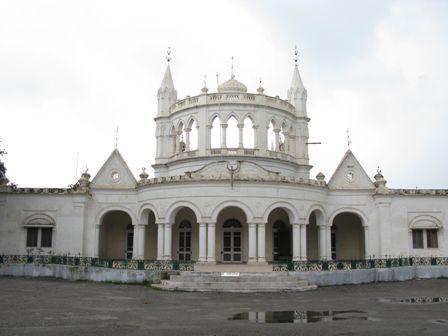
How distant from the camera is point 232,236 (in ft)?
116

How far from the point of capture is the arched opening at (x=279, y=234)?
3584cm

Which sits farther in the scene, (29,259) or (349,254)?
(349,254)

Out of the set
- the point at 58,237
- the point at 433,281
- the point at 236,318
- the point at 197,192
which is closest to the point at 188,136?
the point at 197,192

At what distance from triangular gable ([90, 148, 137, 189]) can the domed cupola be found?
31.7ft

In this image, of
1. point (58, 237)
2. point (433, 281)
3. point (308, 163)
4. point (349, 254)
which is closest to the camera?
point (433, 281)

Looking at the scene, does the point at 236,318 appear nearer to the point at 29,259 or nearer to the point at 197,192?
the point at 197,192

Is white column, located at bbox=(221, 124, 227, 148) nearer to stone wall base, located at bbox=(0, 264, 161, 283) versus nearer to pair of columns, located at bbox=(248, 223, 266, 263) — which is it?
pair of columns, located at bbox=(248, 223, 266, 263)

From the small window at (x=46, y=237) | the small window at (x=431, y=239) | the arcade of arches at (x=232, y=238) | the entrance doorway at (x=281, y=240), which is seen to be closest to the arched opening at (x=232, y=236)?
the arcade of arches at (x=232, y=238)

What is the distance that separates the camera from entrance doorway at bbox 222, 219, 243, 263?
35.2m

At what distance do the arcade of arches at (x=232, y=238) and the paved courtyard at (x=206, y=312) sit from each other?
6435 mm

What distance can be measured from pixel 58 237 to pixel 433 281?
2501 cm

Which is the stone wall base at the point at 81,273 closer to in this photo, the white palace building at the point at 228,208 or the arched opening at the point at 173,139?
the white palace building at the point at 228,208

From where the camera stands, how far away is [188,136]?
39.2m

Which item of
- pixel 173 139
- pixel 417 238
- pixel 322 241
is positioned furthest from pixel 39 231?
pixel 417 238
